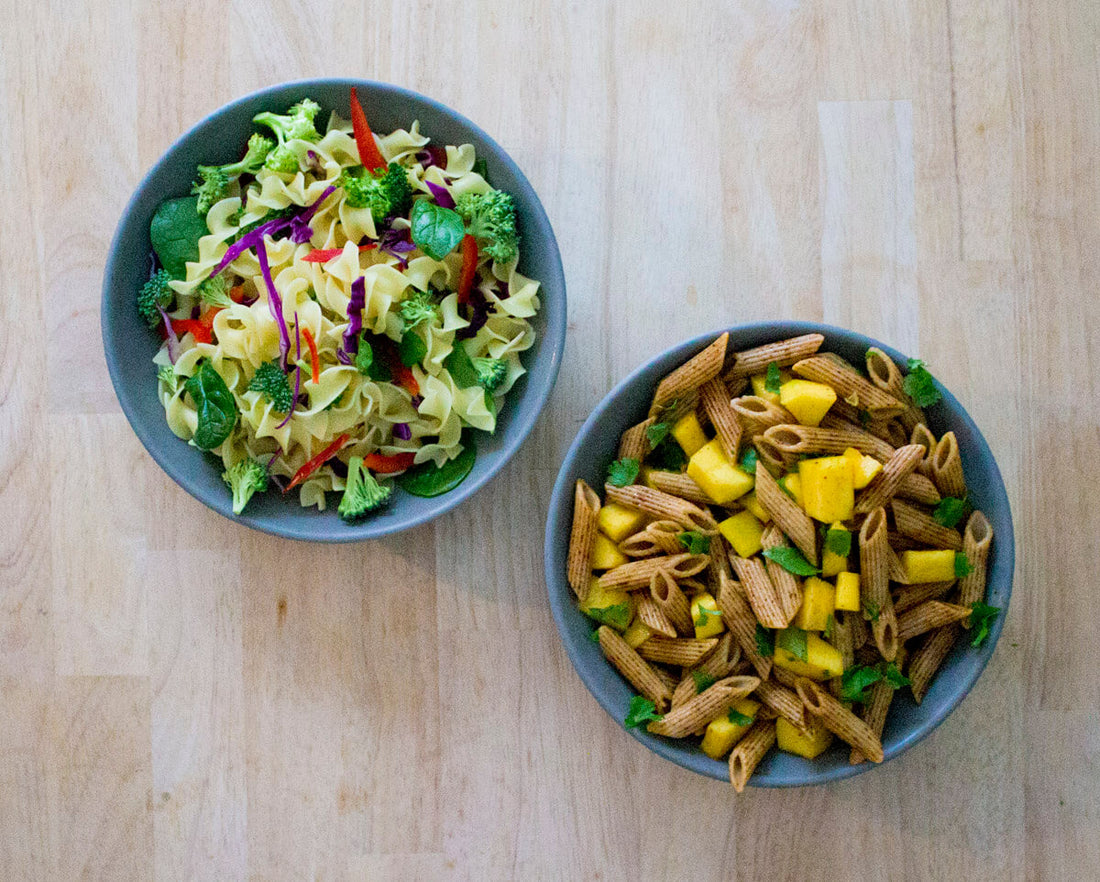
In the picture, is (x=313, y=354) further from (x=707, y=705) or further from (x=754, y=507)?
(x=707, y=705)

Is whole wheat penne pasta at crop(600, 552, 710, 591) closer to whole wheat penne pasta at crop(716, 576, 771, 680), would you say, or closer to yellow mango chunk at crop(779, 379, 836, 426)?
whole wheat penne pasta at crop(716, 576, 771, 680)

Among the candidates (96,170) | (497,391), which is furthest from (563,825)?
(96,170)

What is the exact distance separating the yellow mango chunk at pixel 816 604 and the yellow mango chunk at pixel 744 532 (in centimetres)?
11

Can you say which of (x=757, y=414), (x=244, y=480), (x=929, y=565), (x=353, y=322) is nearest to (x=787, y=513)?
(x=757, y=414)

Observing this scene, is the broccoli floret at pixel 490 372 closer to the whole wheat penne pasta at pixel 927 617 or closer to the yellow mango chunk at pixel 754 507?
the yellow mango chunk at pixel 754 507

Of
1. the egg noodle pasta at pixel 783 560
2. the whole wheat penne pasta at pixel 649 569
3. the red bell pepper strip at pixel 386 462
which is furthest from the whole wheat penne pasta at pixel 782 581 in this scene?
the red bell pepper strip at pixel 386 462

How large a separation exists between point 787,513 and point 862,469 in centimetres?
15

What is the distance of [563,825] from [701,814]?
29 centimetres

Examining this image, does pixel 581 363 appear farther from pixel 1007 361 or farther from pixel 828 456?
pixel 1007 361

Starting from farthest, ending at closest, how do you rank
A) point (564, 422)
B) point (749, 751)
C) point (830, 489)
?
point (564, 422) < point (749, 751) < point (830, 489)

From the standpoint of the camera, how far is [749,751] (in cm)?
170

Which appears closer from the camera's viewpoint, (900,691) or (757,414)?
(757,414)

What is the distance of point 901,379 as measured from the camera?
5.56ft

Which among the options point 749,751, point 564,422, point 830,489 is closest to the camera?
point 830,489
